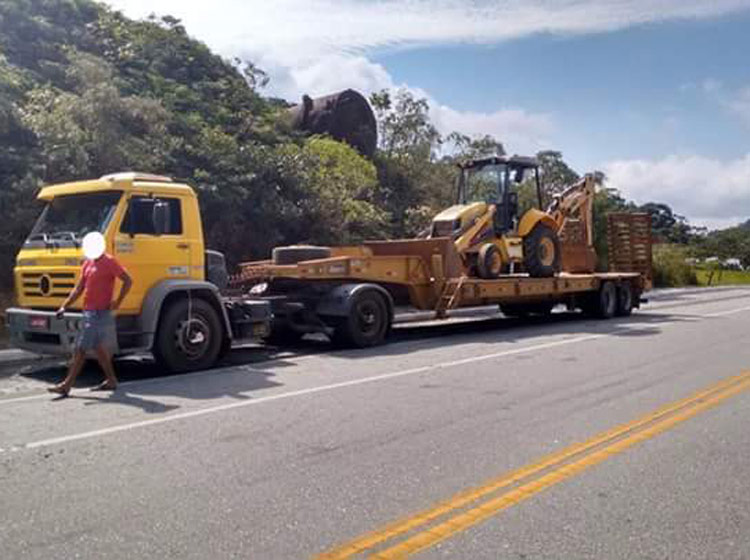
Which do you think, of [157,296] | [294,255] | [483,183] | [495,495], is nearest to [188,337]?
[157,296]

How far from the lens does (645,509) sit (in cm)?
514

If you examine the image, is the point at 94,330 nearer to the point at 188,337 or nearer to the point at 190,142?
the point at 188,337


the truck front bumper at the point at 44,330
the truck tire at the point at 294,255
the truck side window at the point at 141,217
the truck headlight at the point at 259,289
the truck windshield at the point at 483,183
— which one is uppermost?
the truck windshield at the point at 483,183

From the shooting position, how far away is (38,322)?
1000cm

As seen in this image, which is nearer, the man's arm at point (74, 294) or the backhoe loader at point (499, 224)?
the man's arm at point (74, 294)

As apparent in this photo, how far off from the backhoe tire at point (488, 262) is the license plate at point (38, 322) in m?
9.17

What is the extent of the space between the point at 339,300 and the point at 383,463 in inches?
274

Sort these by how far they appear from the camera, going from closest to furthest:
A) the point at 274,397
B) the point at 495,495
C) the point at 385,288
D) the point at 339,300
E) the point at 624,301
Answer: the point at 495,495, the point at 274,397, the point at 339,300, the point at 385,288, the point at 624,301

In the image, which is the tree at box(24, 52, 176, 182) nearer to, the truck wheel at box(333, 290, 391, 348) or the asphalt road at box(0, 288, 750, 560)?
the asphalt road at box(0, 288, 750, 560)

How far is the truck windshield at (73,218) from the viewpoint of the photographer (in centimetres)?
1015

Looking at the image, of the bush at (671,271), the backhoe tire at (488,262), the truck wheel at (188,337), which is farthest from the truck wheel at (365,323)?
the bush at (671,271)

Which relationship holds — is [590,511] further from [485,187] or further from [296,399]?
[485,187]

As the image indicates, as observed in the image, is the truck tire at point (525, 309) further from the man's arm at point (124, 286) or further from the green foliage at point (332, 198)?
the man's arm at point (124, 286)

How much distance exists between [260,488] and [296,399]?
3.13m
